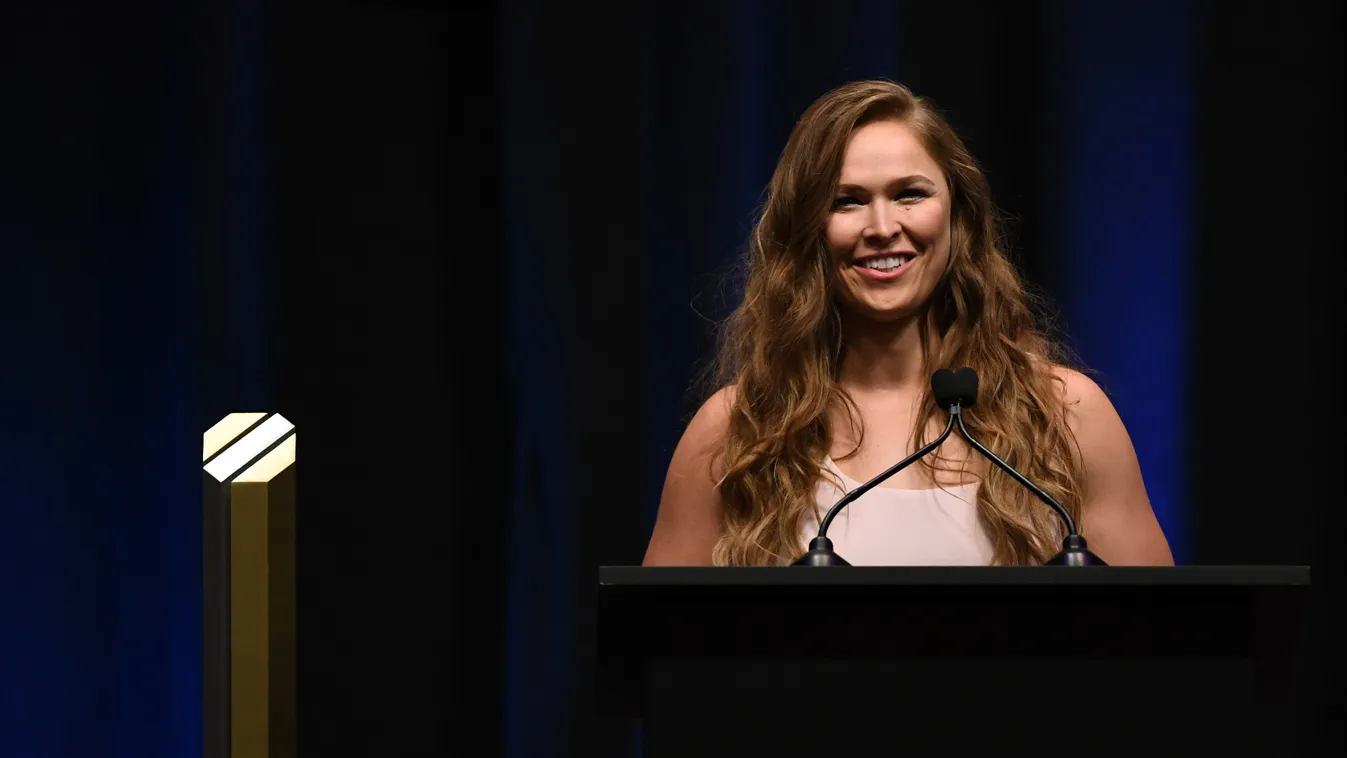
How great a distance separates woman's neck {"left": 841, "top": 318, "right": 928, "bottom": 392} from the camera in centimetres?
190

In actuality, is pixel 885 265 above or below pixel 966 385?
above

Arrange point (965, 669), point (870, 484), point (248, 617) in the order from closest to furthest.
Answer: point (248, 617) → point (965, 669) → point (870, 484)

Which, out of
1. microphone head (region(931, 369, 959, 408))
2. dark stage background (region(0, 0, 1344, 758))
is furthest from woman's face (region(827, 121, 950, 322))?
dark stage background (region(0, 0, 1344, 758))

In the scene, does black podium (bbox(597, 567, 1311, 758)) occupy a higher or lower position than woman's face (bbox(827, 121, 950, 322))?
lower

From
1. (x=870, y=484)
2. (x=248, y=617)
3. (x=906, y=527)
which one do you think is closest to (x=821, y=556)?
(x=870, y=484)

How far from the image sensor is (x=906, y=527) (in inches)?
70.7

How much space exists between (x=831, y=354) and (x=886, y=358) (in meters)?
0.08

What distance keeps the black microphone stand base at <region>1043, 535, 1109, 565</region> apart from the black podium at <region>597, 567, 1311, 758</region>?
0.06 m

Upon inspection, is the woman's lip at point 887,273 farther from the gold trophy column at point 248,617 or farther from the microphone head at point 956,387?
the gold trophy column at point 248,617

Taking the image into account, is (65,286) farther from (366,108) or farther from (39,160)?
(366,108)

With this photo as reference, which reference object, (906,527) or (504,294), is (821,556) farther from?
(504,294)

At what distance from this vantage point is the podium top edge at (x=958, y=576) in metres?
1.01

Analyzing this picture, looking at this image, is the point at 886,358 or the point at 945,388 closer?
the point at 945,388

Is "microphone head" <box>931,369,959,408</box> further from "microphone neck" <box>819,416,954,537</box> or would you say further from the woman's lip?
the woman's lip
